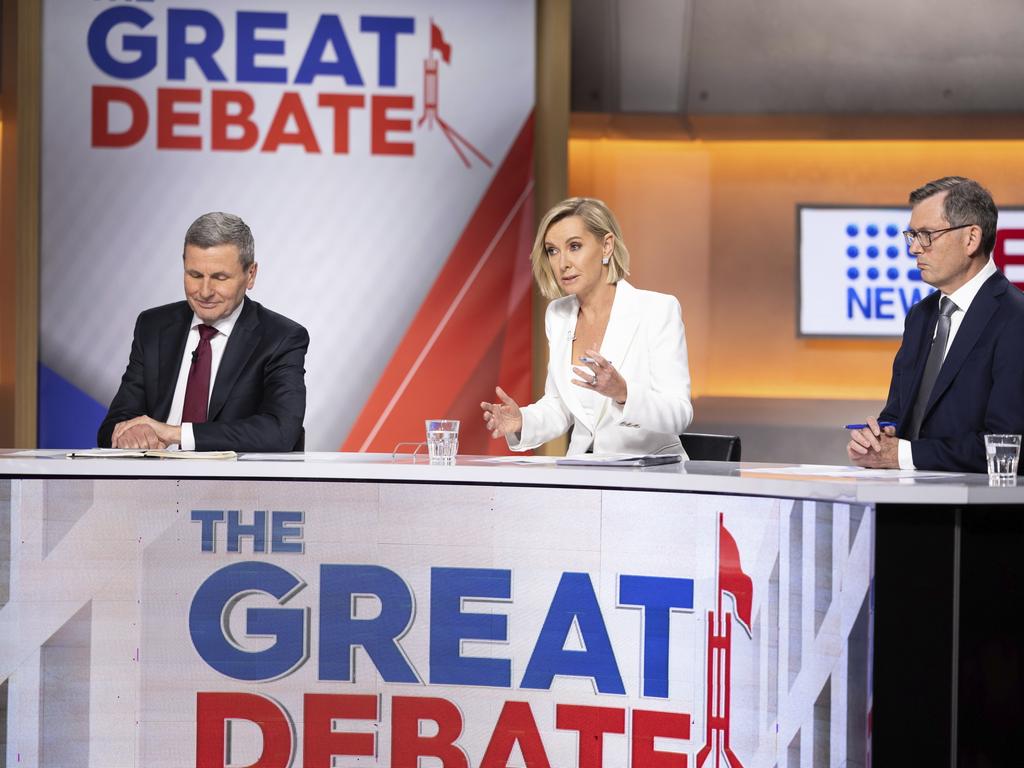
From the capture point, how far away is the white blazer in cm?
309

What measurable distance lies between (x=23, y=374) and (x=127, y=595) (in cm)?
260

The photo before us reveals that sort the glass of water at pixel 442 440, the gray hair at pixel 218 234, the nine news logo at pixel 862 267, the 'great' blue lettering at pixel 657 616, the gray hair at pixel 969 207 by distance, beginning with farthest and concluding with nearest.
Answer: the nine news logo at pixel 862 267 < the gray hair at pixel 218 234 < the gray hair at pixel 969 207 < the glass of water at pixel 442 440 < the 'great' blue lettering at pixel 657 616

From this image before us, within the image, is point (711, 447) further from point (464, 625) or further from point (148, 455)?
point (148, 455)

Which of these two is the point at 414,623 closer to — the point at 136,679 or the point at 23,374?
the point at 136,679

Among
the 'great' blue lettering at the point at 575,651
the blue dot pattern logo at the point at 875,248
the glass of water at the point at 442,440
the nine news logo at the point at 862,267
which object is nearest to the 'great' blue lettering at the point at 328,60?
the nine news logo at the point at 862,267

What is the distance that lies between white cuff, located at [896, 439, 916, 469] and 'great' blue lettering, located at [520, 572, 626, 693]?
0.81 m

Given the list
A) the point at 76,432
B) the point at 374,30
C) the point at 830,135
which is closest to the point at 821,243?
the point at 830,135

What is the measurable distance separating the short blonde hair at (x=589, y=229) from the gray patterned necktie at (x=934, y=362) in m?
0.86

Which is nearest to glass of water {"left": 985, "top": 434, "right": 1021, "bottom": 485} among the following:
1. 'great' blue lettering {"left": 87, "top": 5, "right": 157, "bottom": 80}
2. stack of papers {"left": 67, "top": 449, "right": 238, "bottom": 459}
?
stack of papers {"left": 67, "top": 449, "right": 238, "bottom": 459}

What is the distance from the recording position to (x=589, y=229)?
3230 millimetres

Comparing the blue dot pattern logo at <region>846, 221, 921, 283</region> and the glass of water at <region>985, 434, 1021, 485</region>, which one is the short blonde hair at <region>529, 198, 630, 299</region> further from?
the blue dot pattern logo at <region>846, 221, 921, 283</region>

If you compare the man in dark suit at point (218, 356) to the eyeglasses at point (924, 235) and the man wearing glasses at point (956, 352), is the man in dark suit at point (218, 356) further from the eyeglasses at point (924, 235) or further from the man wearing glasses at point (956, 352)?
the eyeglasses at point (924, 235)

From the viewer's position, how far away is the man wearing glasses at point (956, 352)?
8.78 ft

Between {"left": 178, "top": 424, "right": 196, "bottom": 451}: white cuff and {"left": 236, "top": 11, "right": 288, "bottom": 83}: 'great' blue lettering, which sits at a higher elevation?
{"left": 236, "top": 11, "right": 288, "bottom": 83}: 'great' blue lettering
